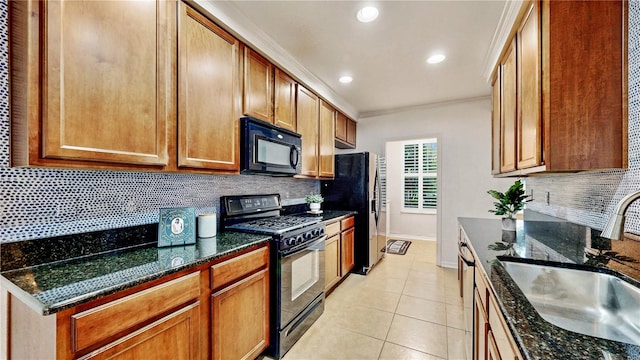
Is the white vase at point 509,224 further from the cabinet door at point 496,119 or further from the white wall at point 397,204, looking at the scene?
the white wall at point 397,204

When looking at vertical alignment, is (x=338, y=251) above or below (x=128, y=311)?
below

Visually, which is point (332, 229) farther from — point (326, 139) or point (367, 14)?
point (367, 14)

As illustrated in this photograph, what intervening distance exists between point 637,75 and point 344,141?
3012 millimetres

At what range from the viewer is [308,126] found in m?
2.92

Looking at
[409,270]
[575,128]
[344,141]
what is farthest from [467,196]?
[575,128]

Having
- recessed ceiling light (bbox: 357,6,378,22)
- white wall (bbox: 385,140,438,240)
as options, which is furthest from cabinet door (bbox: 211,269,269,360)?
white wall (bbox: 385,140,438,240)

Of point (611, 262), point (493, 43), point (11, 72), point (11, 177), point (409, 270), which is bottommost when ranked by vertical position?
point (409, 270)

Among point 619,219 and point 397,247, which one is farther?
point 397,247

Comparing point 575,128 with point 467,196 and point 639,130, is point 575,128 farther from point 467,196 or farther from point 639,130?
point 467,196

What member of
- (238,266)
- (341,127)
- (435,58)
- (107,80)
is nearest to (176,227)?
(238,266)

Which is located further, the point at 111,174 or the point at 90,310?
the point at 111,174

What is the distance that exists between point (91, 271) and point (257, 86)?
5.45 ft

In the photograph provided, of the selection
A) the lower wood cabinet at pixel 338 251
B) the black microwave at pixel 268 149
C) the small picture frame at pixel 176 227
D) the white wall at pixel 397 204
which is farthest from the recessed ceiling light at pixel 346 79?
the white wall at pixel 397 204

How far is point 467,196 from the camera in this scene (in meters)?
3.75
